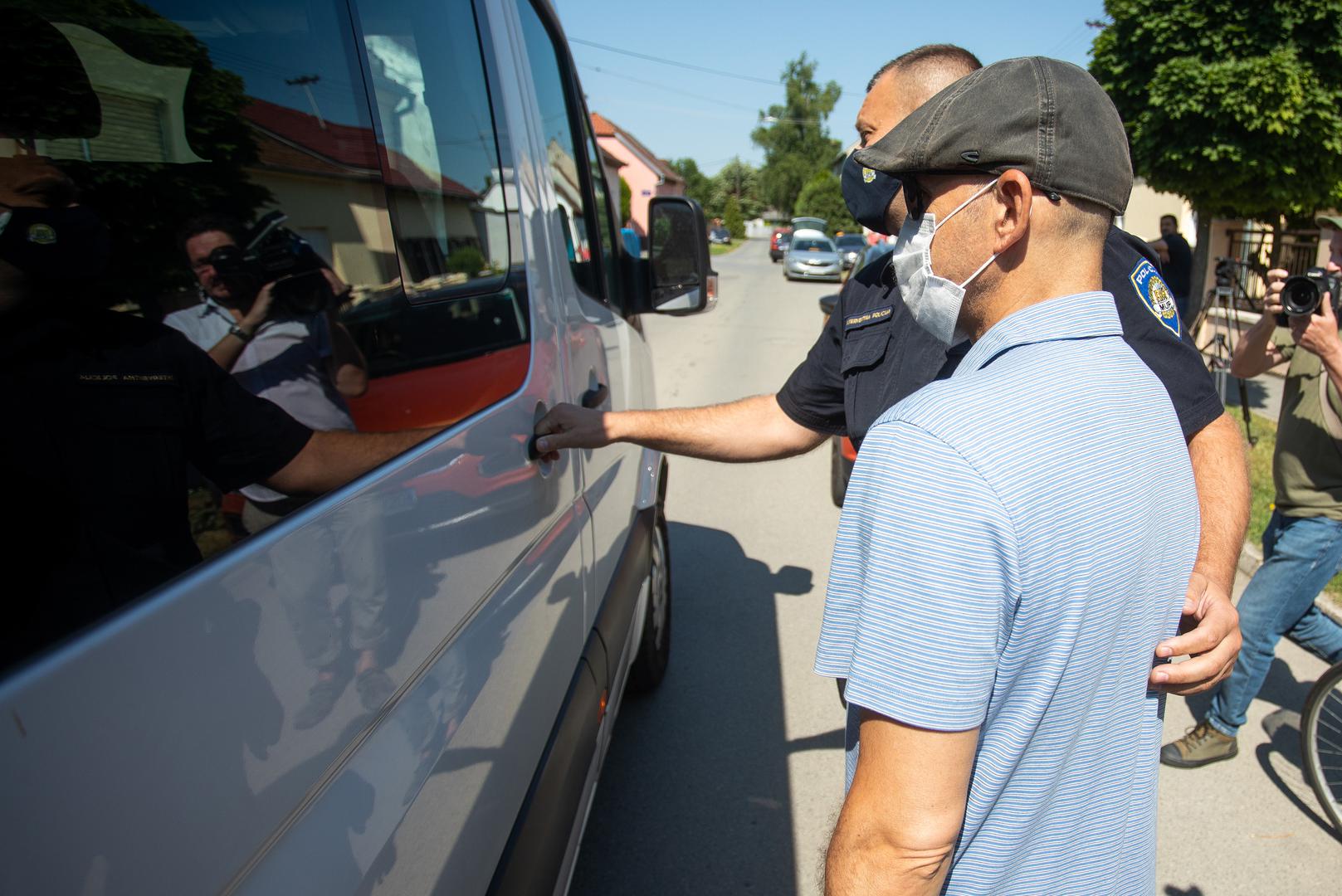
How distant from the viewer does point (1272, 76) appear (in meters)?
6.53

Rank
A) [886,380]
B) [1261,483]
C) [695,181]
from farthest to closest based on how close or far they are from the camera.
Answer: [695,181], [1261,483], [886,380]

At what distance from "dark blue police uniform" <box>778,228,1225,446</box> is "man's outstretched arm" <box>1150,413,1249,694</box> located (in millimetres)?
65

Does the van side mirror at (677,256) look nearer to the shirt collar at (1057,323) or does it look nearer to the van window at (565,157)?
the van window at (565,157)

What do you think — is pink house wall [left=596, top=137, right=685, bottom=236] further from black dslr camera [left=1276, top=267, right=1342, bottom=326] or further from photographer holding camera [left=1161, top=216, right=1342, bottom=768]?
black dslr camera [left=1276, top=267, right=1342, bottom=326]

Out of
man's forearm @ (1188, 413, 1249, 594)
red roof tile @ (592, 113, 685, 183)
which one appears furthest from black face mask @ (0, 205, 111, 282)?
red roof tile @ (592, 113, 685, 183)

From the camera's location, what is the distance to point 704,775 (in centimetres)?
316

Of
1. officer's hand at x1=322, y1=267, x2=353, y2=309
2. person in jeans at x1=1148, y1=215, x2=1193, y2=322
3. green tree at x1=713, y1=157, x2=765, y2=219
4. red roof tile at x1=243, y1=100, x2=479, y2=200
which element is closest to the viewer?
red roof tile at x1=243, y1=100, x2=479, y2=200

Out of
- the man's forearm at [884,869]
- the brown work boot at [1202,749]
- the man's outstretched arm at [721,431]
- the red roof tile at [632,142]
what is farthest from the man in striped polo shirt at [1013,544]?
the red roof tile at [632,142]

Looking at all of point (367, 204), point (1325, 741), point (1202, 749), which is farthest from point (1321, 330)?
point (367, 204)

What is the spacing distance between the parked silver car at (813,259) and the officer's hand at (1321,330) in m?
22.4

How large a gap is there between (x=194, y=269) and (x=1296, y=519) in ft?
11.1

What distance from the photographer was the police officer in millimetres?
1754

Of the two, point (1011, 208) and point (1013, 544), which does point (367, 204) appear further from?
point (1013, 544)

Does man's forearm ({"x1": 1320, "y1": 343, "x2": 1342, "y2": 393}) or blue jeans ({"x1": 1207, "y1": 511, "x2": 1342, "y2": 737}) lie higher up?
man's forearm ({"x1": 1320, "y1": 343, "x2": 1342, "y2": 393})
